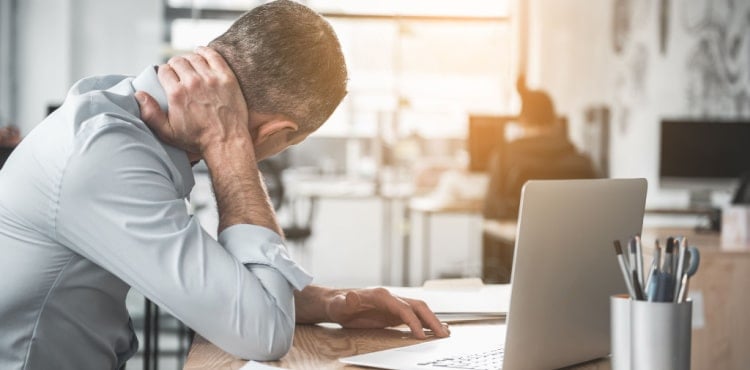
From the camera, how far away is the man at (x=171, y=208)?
1.02 m

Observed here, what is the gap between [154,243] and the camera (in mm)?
1016

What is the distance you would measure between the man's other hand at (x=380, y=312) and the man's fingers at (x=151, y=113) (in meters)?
0.36

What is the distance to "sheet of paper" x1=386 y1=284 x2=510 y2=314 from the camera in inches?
56.6

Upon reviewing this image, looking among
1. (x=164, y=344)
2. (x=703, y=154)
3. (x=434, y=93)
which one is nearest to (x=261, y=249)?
(x=164, y=344)

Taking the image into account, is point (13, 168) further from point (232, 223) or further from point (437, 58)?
point (437, 58)

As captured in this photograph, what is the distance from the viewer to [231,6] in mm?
7523

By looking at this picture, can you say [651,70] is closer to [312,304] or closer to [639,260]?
[312,304]

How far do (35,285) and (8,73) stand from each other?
5398mm

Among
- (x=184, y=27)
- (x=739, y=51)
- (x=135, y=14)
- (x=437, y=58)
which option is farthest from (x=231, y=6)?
(x=739, y=51)

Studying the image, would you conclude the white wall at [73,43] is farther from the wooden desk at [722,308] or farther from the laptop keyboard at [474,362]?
the laptop keyboard at [474,362]

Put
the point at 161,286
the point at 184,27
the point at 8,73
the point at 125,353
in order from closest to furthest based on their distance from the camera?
the point at 161,286, the point at 125,353, the point at 8,73, the point at 184,27

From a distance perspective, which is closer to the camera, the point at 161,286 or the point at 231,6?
the point at 161,286

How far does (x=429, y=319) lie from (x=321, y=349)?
0.18m

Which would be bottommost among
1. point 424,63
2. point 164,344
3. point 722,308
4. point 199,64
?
point 164,344
